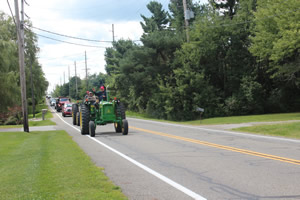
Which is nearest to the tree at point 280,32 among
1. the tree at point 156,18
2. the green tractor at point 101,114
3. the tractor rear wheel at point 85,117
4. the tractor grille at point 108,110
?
the green tractor at point 101,114

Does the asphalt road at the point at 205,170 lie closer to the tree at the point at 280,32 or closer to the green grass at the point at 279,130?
the green grass at the point at 279,130

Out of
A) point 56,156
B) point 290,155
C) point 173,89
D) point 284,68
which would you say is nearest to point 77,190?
point 56,156

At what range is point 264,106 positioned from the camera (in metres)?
39.2

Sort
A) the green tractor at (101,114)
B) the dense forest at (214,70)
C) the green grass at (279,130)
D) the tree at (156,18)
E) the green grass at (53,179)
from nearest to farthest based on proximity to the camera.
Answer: the green grass at (53,179)
the green grass at (279,130)
the green tractor at (101,114)
the dense forest at (214,70)
the tree at (156,18)

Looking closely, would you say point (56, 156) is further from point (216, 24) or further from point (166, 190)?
point (216, 24)

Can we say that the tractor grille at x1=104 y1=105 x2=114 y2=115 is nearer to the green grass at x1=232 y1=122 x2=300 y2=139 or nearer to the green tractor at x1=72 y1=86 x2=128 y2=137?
the green tractor at x1=72 y1=86 x2=128 y2=137

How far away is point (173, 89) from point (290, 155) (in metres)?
26.8

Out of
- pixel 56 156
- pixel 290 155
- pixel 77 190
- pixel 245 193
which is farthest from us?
pixel 56 156

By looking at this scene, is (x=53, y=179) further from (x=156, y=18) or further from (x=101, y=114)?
(x=156, y=18)

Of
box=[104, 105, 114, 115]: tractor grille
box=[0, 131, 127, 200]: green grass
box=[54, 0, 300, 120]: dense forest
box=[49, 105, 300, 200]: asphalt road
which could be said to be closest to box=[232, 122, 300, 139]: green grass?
box=[49, 105, 300, 200]: asphalt road

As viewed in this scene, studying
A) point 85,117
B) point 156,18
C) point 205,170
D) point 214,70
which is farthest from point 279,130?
point 156,18

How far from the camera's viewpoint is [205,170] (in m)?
8.48

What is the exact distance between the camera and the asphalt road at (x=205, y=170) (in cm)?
637

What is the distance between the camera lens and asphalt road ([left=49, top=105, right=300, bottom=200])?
A: 637 cm
